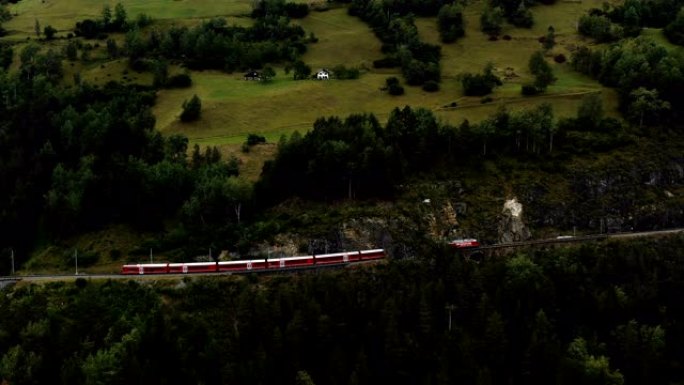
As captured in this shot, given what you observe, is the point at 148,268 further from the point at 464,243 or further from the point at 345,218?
the point at 464,243

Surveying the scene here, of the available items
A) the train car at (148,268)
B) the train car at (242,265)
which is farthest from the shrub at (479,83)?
the train car at (148,268)

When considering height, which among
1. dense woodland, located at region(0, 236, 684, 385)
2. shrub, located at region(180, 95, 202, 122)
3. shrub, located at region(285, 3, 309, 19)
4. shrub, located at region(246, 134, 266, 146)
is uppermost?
shrub, located at region(285, 3, 309, 19)

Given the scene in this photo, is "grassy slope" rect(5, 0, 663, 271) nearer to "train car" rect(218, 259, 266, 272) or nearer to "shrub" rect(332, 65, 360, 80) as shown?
"shrub" rect(332, 65, 360, 80)

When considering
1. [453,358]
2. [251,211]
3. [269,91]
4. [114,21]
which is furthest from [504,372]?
[114,21]

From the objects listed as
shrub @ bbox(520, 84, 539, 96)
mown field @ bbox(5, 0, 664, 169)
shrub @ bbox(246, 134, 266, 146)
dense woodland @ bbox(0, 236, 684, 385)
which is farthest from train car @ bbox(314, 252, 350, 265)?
shrub @ bbox(520, 84, 539, 96)

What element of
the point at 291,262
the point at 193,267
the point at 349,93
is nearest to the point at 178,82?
the point at 349,93

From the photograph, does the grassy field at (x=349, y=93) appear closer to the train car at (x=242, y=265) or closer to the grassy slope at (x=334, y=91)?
the grassy slope at (x=334, y=91)

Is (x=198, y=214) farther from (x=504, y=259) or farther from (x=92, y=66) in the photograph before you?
(x=92, y=66)
